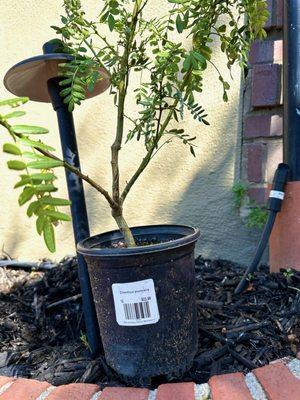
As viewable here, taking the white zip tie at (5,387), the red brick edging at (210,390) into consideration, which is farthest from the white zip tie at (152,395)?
the white zip tie at (5,387)

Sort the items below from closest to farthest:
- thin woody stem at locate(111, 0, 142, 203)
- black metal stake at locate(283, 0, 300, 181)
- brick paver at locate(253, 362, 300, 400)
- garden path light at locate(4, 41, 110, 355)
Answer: brick paver at locate(253, 362, 300, 400)
thin woody stem at locate(111, 0, 142, 203)
garden path light at locate(4, 41, 110, 355)
black metal stake at locate(283, 0, 300, 181)

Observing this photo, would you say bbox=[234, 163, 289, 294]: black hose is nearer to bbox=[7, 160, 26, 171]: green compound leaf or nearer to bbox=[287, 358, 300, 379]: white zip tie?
bbox=[287, 358, 300, 379]: white zip tie

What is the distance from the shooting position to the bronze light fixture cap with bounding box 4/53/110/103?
945 mm

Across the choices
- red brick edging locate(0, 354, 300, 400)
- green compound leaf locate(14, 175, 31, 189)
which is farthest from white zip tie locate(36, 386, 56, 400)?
green compound leaf locate(14, 175, 31, 189)

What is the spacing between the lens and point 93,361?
103 centimetres

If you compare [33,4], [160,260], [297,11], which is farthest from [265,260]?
[33,4]

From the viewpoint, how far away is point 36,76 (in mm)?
1042

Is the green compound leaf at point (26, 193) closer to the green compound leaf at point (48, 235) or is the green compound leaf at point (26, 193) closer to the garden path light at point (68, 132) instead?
the green compound leaf at point (48, 235)

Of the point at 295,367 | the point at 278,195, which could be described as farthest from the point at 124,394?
the point at 278,195

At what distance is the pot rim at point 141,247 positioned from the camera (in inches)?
33.9

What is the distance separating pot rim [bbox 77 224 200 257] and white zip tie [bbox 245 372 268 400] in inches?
12.9

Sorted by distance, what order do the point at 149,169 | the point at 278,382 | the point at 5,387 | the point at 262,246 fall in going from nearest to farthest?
the point at 278,382
the point at 5,387
the point at 262,246
the point at 149,169

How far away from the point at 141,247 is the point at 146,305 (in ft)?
0.45

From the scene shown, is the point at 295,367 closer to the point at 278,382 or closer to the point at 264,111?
the point at 278,382
